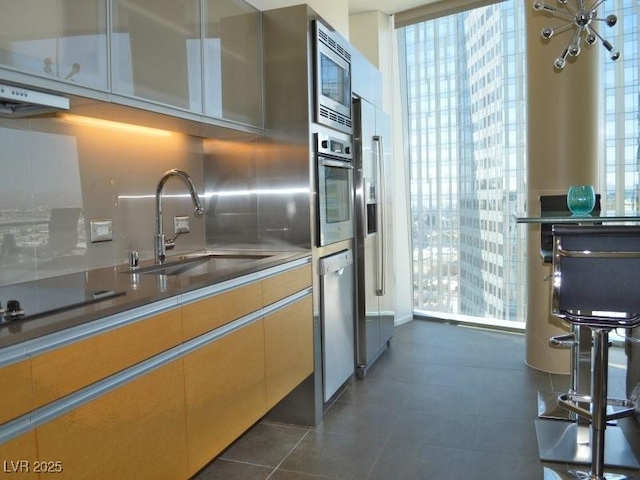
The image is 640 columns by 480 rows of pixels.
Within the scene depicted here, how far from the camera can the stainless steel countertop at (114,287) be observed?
49.1 inches

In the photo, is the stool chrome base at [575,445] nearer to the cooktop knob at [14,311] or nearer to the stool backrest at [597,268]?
the stool backrest at [597,268]

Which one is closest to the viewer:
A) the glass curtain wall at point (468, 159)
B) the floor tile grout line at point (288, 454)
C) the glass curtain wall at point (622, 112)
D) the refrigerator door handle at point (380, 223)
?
the floor tile grout line at point (288, 454)

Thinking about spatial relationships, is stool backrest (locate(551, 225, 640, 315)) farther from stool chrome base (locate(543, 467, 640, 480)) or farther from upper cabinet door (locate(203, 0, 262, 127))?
upper cabinet door (locate(203, 0, 262, 127))

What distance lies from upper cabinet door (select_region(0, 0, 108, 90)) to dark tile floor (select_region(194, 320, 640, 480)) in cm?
179

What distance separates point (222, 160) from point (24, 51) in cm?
154

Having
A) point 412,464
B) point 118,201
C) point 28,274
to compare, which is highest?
point 118,201

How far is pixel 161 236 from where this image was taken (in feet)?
8.35

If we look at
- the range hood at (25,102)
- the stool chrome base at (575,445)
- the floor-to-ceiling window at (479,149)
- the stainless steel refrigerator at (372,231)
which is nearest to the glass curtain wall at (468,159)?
the floor-to-ceiling window at (479,149)

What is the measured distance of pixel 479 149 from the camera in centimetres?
488

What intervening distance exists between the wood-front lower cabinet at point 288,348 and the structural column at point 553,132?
1892 millimetres

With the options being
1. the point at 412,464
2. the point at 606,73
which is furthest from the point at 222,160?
the point at 606,73

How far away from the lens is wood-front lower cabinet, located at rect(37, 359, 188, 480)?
4.37 ft

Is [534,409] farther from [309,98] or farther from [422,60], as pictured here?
[422,60]

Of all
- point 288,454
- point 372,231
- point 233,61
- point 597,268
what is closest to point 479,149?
point 372,231
